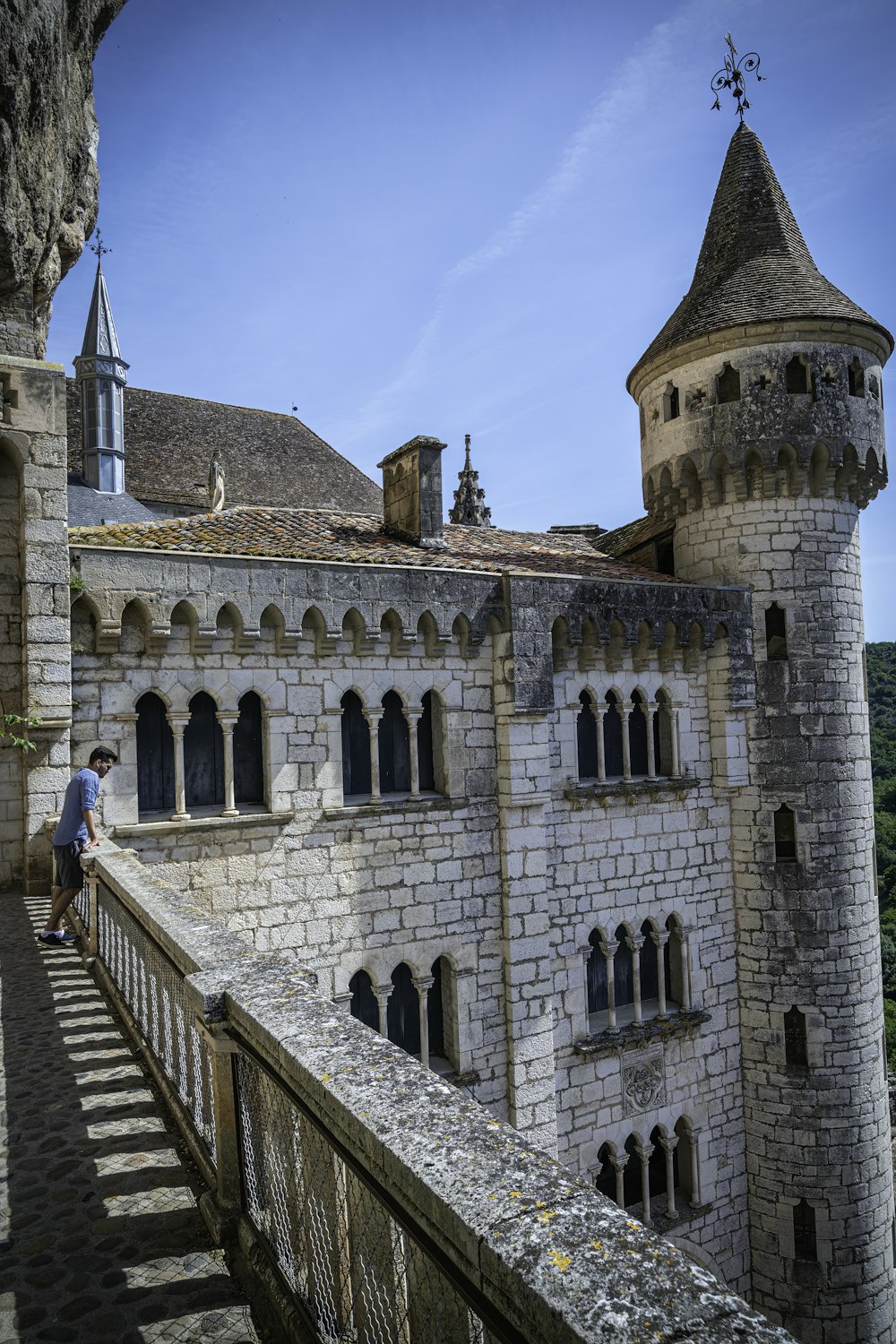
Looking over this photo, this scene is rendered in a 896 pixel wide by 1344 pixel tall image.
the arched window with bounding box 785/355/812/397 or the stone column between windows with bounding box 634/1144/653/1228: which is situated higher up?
the arched window with bounding box 785/355/812/397

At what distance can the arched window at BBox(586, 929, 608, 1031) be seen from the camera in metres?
12.0

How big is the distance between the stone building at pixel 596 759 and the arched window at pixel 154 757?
1.2 inches

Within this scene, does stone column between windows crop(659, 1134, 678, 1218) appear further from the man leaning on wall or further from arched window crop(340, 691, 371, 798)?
the man leaning on wall

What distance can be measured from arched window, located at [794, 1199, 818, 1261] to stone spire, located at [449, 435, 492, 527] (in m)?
18.3

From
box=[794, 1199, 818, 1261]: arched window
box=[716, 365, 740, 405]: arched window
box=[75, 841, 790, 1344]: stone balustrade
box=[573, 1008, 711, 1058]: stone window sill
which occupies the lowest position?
box=[794, 1199, 818, 1261]: arched window

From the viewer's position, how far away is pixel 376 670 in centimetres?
1024

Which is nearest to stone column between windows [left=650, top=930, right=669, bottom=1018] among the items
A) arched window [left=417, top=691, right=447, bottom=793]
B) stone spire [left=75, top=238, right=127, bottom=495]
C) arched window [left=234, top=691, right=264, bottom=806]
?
arched window [left=417, top=691, right=447, bottom=793]

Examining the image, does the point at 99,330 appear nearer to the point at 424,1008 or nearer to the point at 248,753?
the point at 248,753

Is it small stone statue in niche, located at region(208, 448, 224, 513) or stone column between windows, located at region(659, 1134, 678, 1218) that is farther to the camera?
small stone statue in niche, located at region(208, 448, 224, 513)

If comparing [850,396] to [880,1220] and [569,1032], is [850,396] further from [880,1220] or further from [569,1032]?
[880,1220]

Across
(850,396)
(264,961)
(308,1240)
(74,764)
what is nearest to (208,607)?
(74,764)

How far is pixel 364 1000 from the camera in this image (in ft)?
33.6

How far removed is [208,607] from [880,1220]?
44.6 feet

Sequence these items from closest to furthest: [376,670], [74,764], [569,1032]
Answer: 1. [74,764]
2. [376,670]
3. [569,1032]
